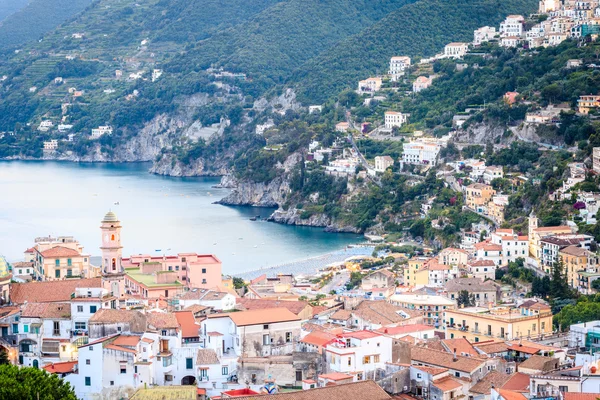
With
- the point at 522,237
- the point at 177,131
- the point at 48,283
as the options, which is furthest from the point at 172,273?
the point at 177,131

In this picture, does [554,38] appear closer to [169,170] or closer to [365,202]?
[365,202]

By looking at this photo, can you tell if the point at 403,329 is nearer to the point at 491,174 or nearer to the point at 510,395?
the point at 510,395

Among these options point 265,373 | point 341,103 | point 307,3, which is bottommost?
point 265,373

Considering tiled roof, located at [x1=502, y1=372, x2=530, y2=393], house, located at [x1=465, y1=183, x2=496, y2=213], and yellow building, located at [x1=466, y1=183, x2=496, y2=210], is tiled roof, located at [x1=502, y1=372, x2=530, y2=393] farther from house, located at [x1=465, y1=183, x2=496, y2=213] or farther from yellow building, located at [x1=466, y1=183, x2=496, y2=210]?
A: yellow building, located at [x1=466, y1=183, x2=496, y2=210]

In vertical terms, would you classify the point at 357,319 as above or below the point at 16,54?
below

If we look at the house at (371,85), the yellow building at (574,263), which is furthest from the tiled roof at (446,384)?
the house at (371,85)
